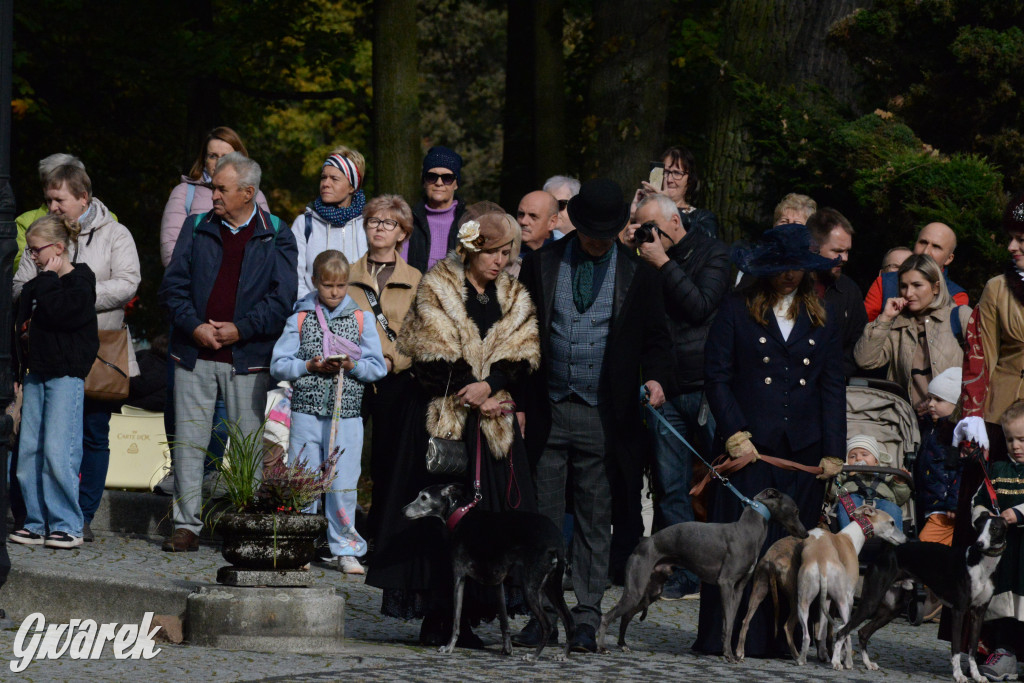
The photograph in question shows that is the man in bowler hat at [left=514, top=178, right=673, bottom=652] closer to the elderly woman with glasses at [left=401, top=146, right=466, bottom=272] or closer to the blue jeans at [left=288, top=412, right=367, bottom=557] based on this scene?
the blue jeans at [left=288, top=412, right=367, bottom=557]

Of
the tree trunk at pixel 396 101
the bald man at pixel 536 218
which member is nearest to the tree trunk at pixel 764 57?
the tree trunk at pixel 396 101

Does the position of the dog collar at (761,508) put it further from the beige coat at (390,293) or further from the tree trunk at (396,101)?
the tree trunk at (396,101)

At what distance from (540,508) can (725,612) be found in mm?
1113

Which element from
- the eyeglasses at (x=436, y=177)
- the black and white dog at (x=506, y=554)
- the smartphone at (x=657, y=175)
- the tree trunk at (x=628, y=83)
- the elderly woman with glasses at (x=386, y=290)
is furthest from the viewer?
the tree trunk at (x=628, y=83)

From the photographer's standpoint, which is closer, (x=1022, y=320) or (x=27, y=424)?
(x=1022, y=320)

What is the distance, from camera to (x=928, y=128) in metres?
12.3

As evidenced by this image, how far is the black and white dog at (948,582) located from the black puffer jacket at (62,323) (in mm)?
5050

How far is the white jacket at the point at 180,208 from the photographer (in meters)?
11.2

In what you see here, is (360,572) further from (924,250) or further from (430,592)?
(924,250)

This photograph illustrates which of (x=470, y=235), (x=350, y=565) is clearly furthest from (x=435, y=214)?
(x=470, y=235)

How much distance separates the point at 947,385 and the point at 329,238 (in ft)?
14.1

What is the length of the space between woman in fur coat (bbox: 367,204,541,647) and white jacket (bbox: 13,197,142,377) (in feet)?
10.4

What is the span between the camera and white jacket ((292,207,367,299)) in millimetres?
11312

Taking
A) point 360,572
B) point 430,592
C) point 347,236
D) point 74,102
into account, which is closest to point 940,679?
point 430,592
